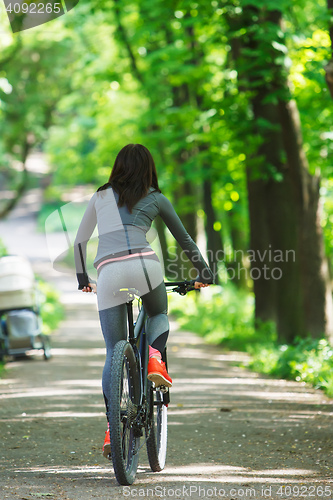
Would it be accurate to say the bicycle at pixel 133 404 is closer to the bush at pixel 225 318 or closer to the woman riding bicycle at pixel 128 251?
the woman riding bicycle at pixel 128 251

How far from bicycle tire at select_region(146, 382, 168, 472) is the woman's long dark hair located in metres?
1.33

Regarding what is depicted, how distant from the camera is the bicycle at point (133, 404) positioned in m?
4.61

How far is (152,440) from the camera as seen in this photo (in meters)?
5.31

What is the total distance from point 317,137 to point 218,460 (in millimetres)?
A: 9131

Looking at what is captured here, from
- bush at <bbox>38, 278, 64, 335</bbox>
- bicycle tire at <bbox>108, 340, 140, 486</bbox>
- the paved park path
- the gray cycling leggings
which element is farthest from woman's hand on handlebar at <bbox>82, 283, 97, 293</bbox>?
bush at <bbox>38, 278, 64, 335</bbox>

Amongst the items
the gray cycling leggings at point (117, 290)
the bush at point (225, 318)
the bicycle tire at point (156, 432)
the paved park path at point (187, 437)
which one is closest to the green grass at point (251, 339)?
the bush at point (225, 318)

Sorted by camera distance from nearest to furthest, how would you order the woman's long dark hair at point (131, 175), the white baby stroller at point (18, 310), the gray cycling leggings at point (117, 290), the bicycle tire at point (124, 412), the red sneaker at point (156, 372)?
the bicycle tire at point (124, 412) → the gray cycling leggings at point (117, 290) → the woman's long dark hair at point (131, 175) → the red sneaker at point (156, 372) → the white baby stroller at point (18, 310)

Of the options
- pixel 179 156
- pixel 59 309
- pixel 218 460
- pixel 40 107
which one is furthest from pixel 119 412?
pixel 40 107

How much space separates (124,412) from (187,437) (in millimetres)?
2387

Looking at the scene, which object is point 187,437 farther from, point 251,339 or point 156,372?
point 251,339

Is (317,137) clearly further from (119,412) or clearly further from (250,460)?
(119,412)

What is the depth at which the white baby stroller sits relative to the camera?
1298 cm

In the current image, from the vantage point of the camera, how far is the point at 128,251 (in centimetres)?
489

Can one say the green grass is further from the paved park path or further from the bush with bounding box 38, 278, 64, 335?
the bush with bounding box 38, 278, 64, 335
